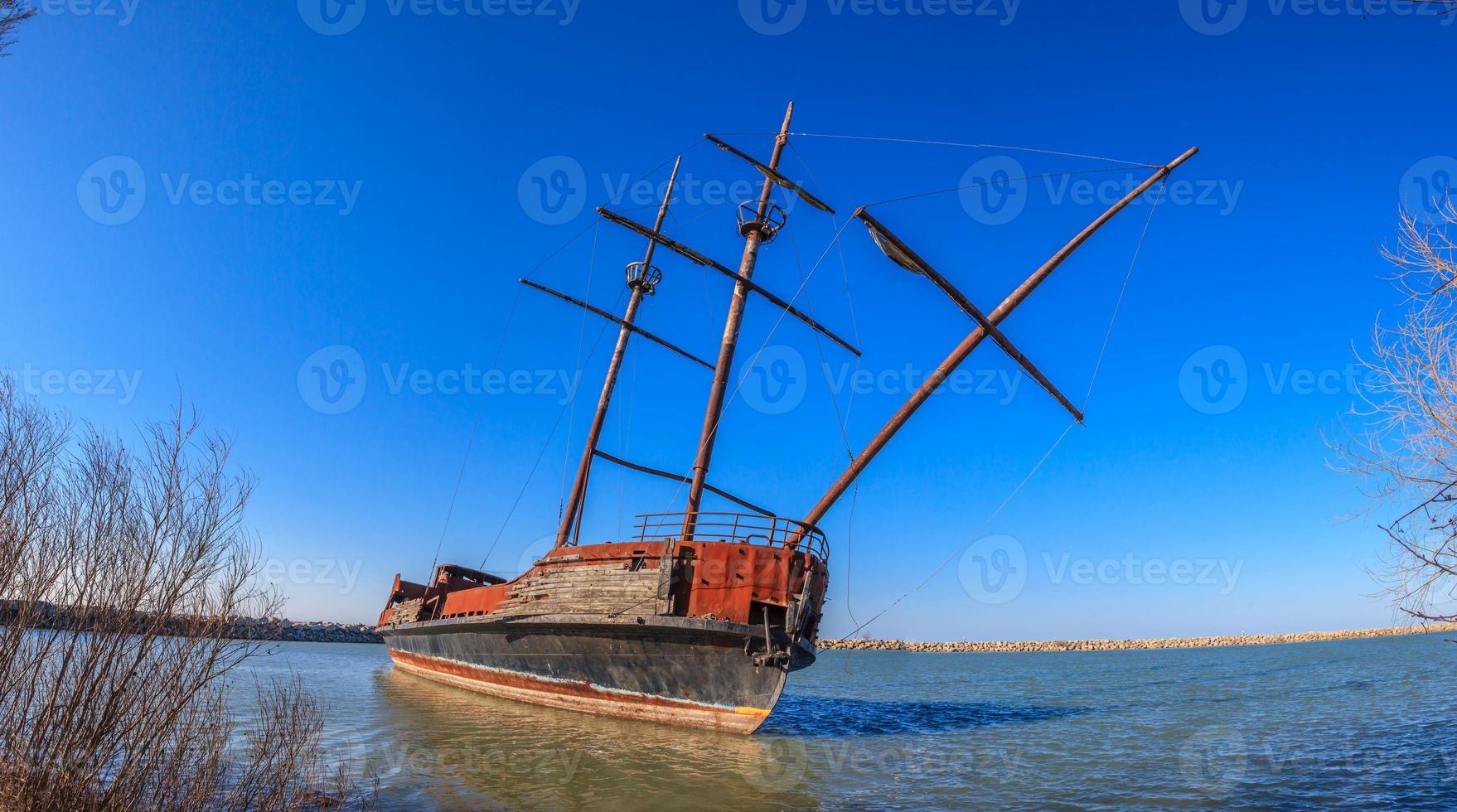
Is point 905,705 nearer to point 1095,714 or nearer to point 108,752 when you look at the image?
point 1095,714

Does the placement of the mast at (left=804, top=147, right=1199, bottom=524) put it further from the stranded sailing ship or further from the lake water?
the lake water

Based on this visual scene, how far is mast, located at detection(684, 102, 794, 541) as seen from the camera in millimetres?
16906

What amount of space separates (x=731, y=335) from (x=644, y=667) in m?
9.10

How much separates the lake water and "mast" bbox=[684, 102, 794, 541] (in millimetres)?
5090

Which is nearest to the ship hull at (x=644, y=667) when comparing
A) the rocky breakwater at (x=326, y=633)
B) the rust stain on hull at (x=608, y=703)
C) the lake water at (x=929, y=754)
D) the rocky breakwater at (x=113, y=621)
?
the rust stain on hull at (x=608, y=703)

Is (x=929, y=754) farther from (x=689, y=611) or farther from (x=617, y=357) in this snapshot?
(x=617, y=357)

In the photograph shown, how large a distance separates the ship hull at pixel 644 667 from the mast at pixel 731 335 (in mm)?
2439

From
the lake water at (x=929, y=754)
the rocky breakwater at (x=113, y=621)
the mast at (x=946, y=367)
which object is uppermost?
the mast at (x=946, y=367)

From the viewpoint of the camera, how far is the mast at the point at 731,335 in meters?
16.9

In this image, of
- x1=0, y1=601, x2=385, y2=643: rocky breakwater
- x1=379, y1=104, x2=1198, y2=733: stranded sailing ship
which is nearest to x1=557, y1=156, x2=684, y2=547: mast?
x1=379, y1=104, x2=1198, y2=733: stranded sailing ship

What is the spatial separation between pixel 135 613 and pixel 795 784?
8321 mm

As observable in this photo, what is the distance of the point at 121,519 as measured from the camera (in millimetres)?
5273

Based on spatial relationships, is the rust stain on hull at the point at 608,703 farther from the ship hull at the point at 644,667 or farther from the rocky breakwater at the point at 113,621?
the rocky breakwater at the point at 113,621

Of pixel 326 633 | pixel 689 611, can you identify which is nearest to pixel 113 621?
pixel 689 611
